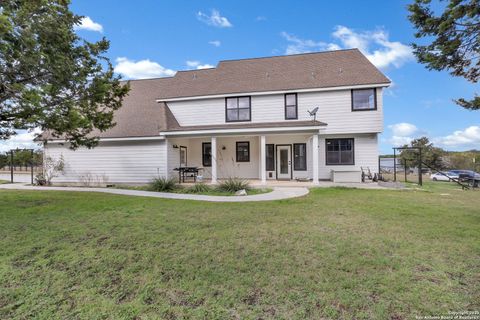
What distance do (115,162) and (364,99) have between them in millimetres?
15023

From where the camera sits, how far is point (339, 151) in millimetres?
15000

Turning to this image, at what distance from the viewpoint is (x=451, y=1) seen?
5.39 m

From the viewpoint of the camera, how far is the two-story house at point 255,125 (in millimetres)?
14180

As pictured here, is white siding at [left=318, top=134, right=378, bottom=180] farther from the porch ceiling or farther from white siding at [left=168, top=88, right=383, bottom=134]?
the porch ceiling

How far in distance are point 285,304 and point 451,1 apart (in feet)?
22.8

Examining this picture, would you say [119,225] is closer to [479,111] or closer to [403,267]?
[403,267]

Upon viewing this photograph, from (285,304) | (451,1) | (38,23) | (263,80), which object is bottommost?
(285,304)

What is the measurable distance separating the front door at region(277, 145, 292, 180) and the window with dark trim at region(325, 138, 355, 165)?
2266 mm

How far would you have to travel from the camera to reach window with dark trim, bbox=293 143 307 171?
15.8m

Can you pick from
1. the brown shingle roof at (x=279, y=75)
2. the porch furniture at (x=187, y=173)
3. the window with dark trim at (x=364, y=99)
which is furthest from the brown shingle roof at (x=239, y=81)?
the porch furniture at (x=187, y=173)

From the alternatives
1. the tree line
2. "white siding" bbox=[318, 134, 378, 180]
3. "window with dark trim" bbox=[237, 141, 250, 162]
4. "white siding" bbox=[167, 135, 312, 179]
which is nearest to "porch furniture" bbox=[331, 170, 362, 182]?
"white siding" bbox=[318, 134, 378, 180]

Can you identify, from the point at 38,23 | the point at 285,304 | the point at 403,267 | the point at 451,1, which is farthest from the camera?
the point at 38,23

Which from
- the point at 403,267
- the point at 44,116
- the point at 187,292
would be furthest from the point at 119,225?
the point at 403,267

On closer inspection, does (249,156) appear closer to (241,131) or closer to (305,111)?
(241,131)
